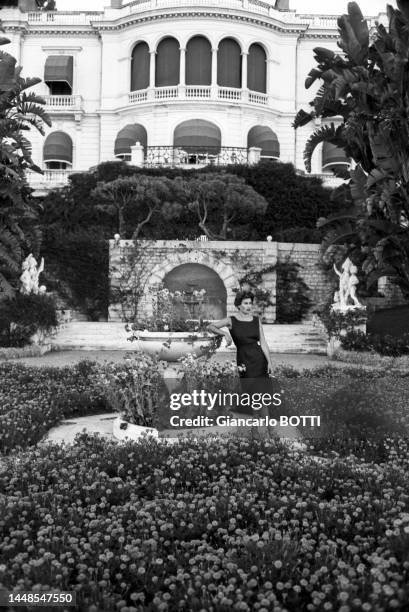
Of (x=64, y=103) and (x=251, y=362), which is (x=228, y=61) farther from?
(x=251, y=362)

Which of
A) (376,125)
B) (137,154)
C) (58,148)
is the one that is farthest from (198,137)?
(376,125)

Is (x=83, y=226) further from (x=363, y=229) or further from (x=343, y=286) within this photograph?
(x=363, y=229)

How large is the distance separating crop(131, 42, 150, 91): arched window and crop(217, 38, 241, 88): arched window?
168 inches

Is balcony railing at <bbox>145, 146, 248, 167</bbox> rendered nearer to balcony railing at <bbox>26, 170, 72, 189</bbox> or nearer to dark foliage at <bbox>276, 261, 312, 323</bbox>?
balcony railing at <bbox>26, 170, 72, 189</bbox>

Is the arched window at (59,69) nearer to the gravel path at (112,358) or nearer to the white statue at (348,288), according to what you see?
the gravel path at (112,358)

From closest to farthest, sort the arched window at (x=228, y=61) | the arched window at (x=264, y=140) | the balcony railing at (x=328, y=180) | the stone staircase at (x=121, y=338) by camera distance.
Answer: the stone staircase at (x=121, y=338), the balcony railing at (x=328, y=180), the arched window at (x=264, y=140), the arched window at (x=228, y=61)

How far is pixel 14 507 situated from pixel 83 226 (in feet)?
93.8

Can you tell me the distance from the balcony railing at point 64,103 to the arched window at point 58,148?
4.88 ft

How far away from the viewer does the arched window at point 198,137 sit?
35.9 metres

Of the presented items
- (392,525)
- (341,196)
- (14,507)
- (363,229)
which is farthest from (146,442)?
(341,196)

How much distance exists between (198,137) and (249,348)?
29805 mm

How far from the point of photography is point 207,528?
4.69 meters

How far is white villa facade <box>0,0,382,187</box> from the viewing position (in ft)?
122

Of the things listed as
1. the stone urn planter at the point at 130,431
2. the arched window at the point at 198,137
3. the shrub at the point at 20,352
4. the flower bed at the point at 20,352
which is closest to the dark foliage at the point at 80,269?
the flower bed at the point at 20,352
